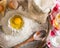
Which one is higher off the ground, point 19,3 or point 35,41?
point 19,3

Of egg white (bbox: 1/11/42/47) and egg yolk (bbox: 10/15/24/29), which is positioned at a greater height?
egg yolk (bbox: 10/15/24/29)

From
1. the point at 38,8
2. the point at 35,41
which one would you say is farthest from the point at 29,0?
the point at 35,41

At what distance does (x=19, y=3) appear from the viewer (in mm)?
535

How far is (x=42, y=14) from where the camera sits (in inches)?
20.4

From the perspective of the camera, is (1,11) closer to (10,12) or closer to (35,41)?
(10,12)

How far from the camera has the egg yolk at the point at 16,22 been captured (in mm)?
519

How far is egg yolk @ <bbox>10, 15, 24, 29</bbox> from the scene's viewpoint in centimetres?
52

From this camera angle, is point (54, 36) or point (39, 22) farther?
point (54, 36)

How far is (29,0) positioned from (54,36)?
0.80 feet

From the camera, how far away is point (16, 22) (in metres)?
0.52

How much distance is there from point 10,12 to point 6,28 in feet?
0.17

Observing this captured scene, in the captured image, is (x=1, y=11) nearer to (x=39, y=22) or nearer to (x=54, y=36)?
(x=39, y=22)

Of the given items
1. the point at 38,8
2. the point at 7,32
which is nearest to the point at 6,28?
the point at 7,32

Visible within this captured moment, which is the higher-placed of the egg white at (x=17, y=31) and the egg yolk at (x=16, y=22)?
the egg yolk at (x=16, y=22)
